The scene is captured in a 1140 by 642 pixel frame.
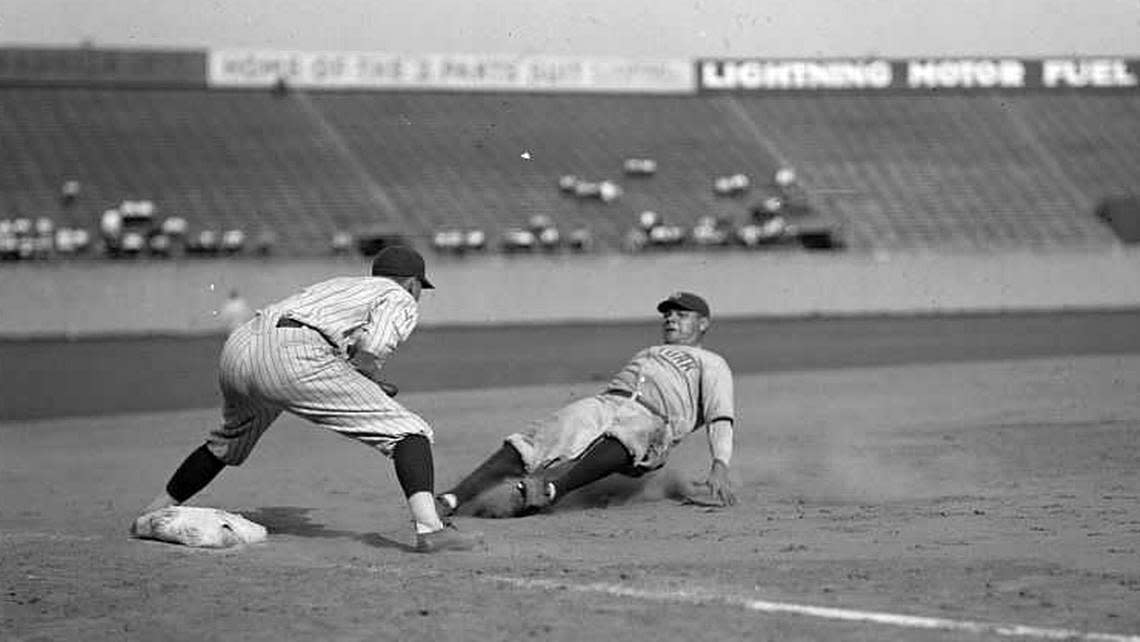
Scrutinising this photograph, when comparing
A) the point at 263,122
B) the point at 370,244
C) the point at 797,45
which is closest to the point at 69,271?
the point at 370,244

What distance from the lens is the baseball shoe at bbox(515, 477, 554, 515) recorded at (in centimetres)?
908

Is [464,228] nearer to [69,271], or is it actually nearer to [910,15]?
[69,271]

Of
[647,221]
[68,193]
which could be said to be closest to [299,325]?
[68,193]

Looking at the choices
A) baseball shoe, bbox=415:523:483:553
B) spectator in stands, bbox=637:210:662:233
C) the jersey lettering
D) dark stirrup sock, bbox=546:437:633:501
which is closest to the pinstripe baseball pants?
baseball shoe, bbox=415:523:483:553

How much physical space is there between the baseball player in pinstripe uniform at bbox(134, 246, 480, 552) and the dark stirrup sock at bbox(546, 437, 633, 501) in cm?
121

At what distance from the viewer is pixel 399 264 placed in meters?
8.12

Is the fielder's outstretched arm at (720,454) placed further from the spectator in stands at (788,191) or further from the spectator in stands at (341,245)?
the spectator in stands at (788,191)

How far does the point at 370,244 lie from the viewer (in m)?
40.1

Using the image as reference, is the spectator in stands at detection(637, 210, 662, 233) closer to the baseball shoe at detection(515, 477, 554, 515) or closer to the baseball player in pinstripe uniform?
the baseball shoe at detection(515, 477, 554, 515)

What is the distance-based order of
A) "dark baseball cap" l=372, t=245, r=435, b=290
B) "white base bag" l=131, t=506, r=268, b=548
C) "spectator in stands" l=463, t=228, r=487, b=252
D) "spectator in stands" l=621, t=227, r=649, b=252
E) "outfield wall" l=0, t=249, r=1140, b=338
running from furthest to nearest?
"spectator in stands" l=621, t=227, r=649, b=252 < "spectator in stands" l=463, t=228, r=487, b=252 < "outfield wall" l=0, t=249, r=1140, b=338 < "white base bag" l=131, t=506, r=268, b=548 < "dark baseball cap" l=372, t=245, r=435, b=290

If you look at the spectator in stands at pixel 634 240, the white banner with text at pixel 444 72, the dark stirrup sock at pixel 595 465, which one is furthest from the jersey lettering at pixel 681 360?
the white banner with text at pixel 444 72

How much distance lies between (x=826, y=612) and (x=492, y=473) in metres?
3.31

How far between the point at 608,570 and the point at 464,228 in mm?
34028

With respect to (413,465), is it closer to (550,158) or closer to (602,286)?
(602,286)
